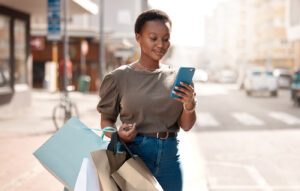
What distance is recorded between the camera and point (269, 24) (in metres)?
87.3

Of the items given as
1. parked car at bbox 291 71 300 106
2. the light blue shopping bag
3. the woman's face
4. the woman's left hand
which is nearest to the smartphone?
the woman's left hand

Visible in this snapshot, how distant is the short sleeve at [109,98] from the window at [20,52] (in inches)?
710

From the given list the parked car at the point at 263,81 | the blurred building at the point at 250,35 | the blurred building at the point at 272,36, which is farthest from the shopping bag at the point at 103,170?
the blurred building at the point at 250,35

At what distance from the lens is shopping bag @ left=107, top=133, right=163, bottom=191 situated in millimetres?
2832

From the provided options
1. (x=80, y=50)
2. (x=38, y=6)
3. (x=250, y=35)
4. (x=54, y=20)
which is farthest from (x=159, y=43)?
(x=250, y=35)

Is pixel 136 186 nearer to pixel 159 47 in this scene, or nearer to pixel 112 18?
pixel 159 47

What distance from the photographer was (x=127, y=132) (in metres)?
2.97

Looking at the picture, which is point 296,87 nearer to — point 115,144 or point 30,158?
point 30,158

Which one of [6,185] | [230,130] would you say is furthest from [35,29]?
[6,185]

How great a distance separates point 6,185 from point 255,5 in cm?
9944

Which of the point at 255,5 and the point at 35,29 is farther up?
the point at 255,5

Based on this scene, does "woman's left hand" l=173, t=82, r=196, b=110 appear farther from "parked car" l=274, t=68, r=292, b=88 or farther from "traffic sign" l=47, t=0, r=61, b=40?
"parked car" l=274, t=68, r=292, b=88

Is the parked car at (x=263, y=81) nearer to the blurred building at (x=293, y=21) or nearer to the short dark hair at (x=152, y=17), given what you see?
the blurred building at (x=293, y=21)

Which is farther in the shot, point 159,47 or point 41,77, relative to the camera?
point 41,77
